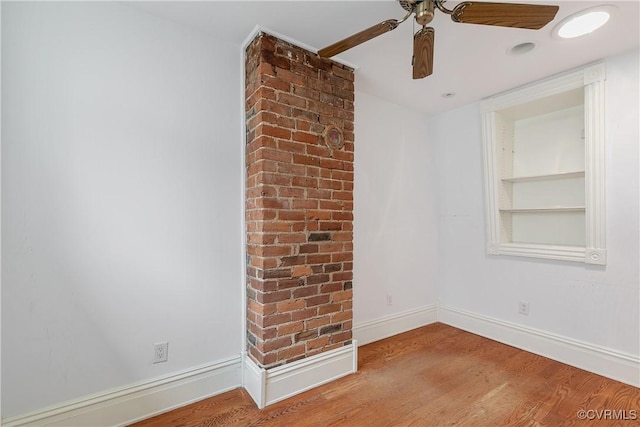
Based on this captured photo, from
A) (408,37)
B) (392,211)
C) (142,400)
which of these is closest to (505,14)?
(408,37)

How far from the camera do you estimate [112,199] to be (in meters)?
1.63

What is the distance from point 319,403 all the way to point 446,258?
2166 mm

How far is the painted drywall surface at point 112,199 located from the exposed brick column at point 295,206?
9.3 inches

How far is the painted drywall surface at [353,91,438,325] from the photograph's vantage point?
2740mm

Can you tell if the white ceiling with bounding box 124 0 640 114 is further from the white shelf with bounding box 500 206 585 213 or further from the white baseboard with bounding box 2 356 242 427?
the white baseboard with bounding box 2 356 242 427

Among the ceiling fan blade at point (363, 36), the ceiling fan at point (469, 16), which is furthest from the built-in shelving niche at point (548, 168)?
the ceiling fan blade at point (363, 36)

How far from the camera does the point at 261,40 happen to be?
1.85 meters

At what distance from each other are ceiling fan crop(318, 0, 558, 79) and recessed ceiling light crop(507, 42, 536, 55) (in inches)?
32.7

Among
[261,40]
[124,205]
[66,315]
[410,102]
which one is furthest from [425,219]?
[66,315]

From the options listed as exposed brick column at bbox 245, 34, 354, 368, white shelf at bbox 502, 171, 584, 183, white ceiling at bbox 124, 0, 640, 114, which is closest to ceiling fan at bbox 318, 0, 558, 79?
white ceiling at bbox 124, 0, 640, 114

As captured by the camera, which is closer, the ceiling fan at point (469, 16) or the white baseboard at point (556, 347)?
the ceiling fan at point (469, 16)

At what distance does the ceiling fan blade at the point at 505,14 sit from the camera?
46.9 inches

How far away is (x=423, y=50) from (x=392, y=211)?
1.74m

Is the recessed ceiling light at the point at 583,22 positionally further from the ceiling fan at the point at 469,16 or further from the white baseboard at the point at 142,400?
the white baseboard at the point at 142,400
